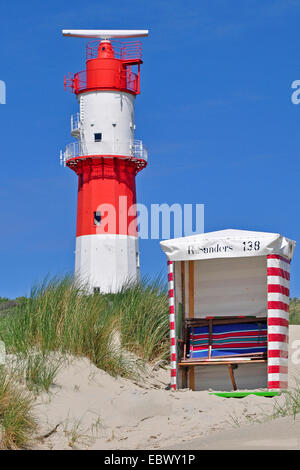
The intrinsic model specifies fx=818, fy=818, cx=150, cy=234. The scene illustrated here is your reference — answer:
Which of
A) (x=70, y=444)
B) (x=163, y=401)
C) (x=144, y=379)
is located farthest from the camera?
(x=144, y=379)

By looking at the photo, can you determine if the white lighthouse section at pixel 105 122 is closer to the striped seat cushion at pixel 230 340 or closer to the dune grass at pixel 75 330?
→ the dune grass at pixel 75 330

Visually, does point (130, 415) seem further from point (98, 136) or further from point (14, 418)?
point (98, 136)

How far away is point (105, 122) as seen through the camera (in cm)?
3453

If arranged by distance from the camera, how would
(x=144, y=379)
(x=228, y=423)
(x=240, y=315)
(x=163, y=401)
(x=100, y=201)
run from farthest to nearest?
(x=100, y=201) → (x=240, y=315) → (x=144, y=379) → (x=163, y=401) → (x=228, y=423)

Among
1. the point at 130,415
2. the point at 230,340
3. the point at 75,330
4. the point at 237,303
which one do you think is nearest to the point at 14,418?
the point at 130,415

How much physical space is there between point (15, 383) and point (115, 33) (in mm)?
Result: 27125

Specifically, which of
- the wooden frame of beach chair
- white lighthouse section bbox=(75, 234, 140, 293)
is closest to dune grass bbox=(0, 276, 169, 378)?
the wooden frame of beach chair

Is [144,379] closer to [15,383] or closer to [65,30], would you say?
[15,383]

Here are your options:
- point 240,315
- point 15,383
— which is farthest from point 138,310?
point 15,383

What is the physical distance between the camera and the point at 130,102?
35.2m

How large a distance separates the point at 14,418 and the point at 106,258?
2506 cm

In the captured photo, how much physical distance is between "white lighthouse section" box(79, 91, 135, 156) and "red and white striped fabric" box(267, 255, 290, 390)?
876 inches

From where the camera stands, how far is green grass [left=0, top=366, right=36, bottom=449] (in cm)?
915

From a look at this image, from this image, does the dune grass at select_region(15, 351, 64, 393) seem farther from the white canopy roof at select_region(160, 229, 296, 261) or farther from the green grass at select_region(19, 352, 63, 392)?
the white canopy roof at select_region(160, 229, 296, 261)
